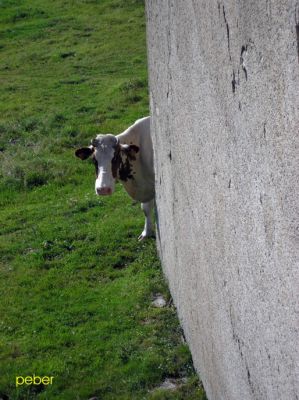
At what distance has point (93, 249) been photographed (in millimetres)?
11445

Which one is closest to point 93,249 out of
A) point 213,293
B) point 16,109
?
point 213,293

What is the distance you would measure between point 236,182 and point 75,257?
→ 21.8 feet

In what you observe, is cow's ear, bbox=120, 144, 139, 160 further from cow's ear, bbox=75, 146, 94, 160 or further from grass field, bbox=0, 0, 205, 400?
grass field, bbox=0, 0, 205, 400

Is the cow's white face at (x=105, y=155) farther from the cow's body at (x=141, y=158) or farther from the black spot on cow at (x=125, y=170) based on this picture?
the cow's body at (x=141, y=158)

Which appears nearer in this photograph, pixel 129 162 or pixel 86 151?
pixel 86 151

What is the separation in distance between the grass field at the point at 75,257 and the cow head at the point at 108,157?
101 cm

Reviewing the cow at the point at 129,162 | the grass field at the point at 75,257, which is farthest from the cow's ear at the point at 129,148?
the grass field at the point at 75,257

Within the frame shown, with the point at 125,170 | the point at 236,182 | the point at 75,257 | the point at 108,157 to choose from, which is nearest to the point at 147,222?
the point at 125,170

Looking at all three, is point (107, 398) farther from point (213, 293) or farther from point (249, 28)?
point (249, 28)

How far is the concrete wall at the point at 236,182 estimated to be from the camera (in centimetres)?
370

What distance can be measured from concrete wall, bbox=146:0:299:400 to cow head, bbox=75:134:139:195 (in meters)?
2.61

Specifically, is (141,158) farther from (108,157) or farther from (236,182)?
(236,182)

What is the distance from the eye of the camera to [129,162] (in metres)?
11.2

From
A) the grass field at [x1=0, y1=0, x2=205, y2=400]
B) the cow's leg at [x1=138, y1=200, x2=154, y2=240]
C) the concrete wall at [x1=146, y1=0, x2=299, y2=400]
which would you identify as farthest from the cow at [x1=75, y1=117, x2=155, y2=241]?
the concrete wall at [x1=146, y1=0, x2=299, y2=400]
